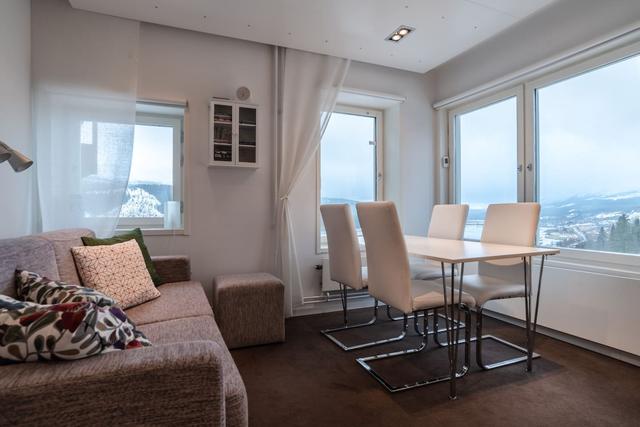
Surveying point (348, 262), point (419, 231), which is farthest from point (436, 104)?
point (348, 262)

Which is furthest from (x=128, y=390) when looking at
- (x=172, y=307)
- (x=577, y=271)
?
(x=577, y=271)

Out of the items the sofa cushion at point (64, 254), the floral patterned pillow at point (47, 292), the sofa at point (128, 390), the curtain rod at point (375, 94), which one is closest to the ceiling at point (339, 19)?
the curtain rod at point (375, 94)

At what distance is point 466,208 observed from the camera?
2934mm

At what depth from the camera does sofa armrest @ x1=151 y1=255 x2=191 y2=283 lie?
2.55 metres

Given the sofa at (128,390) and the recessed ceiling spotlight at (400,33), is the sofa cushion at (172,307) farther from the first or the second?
the recessed ceiling spotlight at (400,33)

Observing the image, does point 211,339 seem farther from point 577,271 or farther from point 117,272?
point 577,271

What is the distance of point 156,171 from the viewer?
294 centimetres

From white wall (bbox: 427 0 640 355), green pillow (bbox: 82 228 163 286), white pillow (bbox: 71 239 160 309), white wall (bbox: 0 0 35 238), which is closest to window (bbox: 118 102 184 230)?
green pillow (bbox: 82 228 163 286)

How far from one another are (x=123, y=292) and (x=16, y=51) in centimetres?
173

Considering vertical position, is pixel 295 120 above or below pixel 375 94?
below

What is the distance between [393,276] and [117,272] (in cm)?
156

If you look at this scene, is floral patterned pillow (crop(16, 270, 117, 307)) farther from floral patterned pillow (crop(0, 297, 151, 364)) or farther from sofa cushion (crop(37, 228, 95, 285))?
sofa cushion (crop(37, 228, 95, 285))

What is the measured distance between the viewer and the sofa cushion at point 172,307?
71.4 inches

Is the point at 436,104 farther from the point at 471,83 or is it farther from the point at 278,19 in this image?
the point at 278,19
